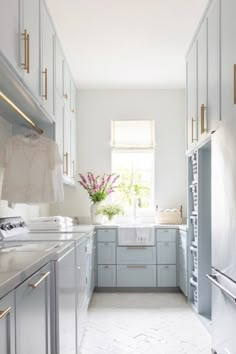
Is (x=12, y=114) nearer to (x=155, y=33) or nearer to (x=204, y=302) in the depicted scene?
(x=155, y=33)

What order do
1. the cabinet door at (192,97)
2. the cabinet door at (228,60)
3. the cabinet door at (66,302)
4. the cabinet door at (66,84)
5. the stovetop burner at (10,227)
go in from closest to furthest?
1. the cabinet door at (66,302)
2. the cabinet door at (228,60)
3. the stovetop burner at (10,227)
4. the cabinet door at (192,97)
5. the cabinet door at (66,84)

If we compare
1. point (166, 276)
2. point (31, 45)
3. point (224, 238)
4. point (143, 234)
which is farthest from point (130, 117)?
point (224, 238)

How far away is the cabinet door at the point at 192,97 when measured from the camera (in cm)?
393

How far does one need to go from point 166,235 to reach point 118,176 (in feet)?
3.38

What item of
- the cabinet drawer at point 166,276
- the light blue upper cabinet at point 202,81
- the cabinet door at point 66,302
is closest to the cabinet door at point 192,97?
the light blue upper cabinet at point 202,81

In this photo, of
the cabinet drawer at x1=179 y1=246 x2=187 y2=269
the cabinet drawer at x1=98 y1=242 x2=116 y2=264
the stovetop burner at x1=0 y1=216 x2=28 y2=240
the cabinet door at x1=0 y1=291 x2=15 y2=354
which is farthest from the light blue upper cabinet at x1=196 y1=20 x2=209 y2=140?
the cabinet door at x1=0 y1=291 x2=15 y2=354

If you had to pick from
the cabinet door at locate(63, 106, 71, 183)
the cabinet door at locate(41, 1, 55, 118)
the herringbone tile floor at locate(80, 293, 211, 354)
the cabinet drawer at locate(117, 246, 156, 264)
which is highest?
the cabinet door at locate(41, 1, 55, 118)

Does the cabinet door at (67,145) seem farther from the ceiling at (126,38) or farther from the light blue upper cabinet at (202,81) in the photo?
the light blue upper cabinet at (202,81)

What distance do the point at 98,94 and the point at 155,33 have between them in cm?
208

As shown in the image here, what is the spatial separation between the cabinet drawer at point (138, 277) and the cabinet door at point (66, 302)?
237cm

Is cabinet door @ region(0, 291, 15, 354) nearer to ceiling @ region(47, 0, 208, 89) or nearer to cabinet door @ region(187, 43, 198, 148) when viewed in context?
ceiling @ region(47, 0, 208, 89)

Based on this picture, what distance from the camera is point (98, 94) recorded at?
5859 mm

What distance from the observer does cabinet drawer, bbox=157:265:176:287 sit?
16.7ft

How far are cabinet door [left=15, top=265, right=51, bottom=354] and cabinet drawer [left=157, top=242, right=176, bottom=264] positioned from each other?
10.6ft
